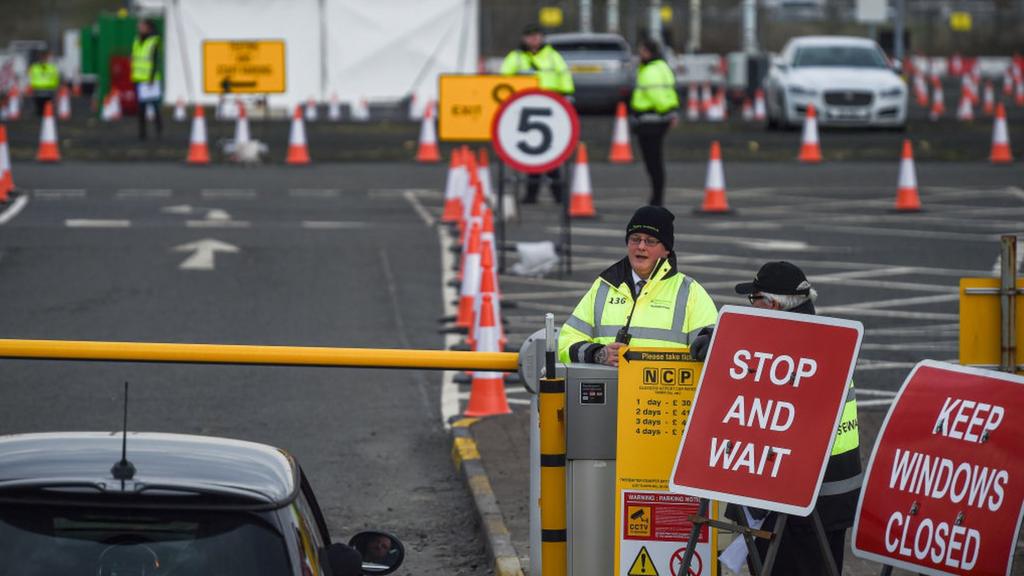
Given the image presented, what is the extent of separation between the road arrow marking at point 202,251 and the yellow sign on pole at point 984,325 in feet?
34.7

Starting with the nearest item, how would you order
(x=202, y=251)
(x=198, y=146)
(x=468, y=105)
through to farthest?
1. (x=202, y=251)
2. (x=468, y=105)
3. (x=198, y=146)

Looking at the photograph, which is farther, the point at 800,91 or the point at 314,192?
the point at 800,91

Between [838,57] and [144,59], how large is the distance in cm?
1192

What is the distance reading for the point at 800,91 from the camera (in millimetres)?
32250

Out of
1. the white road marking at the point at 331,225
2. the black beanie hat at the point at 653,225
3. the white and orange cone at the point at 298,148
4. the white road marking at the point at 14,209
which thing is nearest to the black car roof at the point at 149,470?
the black beanie hat at the point at 653,225

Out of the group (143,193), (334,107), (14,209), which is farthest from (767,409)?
(334,107)

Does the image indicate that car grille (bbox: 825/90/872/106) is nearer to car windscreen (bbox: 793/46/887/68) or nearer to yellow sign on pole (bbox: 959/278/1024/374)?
car windscreen (bbox: 793/46/887/68)

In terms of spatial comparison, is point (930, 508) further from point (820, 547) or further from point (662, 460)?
point (662, 460)

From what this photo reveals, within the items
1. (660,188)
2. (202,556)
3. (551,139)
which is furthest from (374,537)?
(660,188)

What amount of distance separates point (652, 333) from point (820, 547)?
1.26 meters

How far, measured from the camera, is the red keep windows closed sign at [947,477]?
595cm

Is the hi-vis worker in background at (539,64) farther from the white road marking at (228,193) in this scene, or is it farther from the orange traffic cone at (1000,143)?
the orange traffic cone at (1000,143)

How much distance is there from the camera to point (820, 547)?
6418 mm

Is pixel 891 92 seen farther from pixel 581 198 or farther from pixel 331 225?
pixel 331 225
